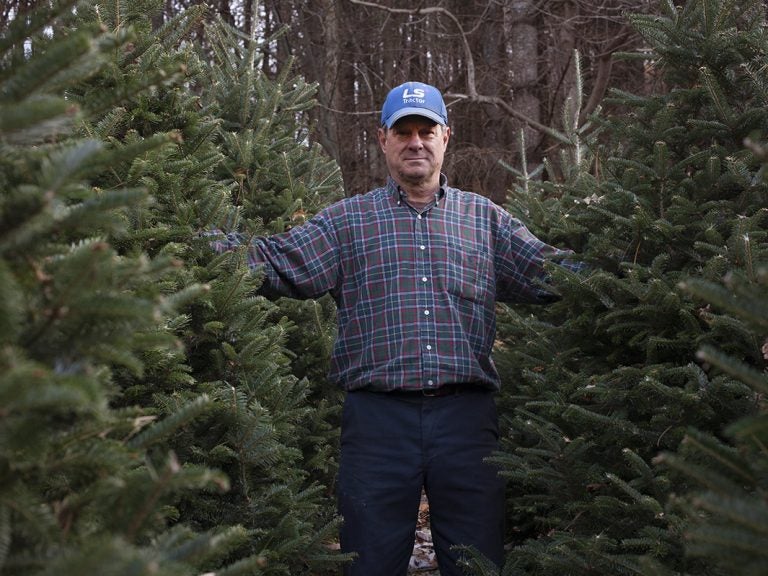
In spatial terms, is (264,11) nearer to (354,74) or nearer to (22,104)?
(354,74)

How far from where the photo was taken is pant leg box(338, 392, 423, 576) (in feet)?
12.3

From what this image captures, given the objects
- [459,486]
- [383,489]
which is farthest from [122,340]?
[459,486]

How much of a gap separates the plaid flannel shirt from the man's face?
107 mm

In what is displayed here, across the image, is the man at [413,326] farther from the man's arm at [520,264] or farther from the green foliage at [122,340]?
the green foliage at [122,340]

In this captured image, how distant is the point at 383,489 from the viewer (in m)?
3.75

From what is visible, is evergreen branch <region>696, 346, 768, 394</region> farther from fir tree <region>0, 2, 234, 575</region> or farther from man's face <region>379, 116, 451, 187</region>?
man's face <region>379, 116, 451, 187</region>

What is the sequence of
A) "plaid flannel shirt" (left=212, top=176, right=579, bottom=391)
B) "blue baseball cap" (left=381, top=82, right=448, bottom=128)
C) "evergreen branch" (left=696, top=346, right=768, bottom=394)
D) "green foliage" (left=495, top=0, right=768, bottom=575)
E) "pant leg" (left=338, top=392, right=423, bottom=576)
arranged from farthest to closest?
1. "blue baseball cap" (left=381, top=82, right=448, bottom=128)
2. "plaid flannel shirt" (left=212, top=176, right=579, bottom=391)
3. "pant leg" (left=338, top=392, right=423, bottom=576)
4. "green foliage" (left=495, top=0, right=768, bottom=575)
5. "evergreen branch" (left=696, top=346, right=768, bottom=394)

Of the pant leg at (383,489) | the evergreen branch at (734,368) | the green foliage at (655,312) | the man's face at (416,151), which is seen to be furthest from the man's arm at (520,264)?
the evergreen branch at (734,368)

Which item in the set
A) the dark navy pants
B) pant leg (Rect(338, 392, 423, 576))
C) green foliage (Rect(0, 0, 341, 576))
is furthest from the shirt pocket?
green foliage (Rect(0, 0, 341, 576))

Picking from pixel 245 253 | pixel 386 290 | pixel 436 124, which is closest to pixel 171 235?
pixel 245 253

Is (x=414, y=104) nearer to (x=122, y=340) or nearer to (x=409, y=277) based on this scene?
(x=409, y=277)

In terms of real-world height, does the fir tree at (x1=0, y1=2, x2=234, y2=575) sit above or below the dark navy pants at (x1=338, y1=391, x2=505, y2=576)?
above

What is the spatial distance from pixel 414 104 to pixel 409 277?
91 centimetres

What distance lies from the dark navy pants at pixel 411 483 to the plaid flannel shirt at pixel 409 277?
0.15 metres
